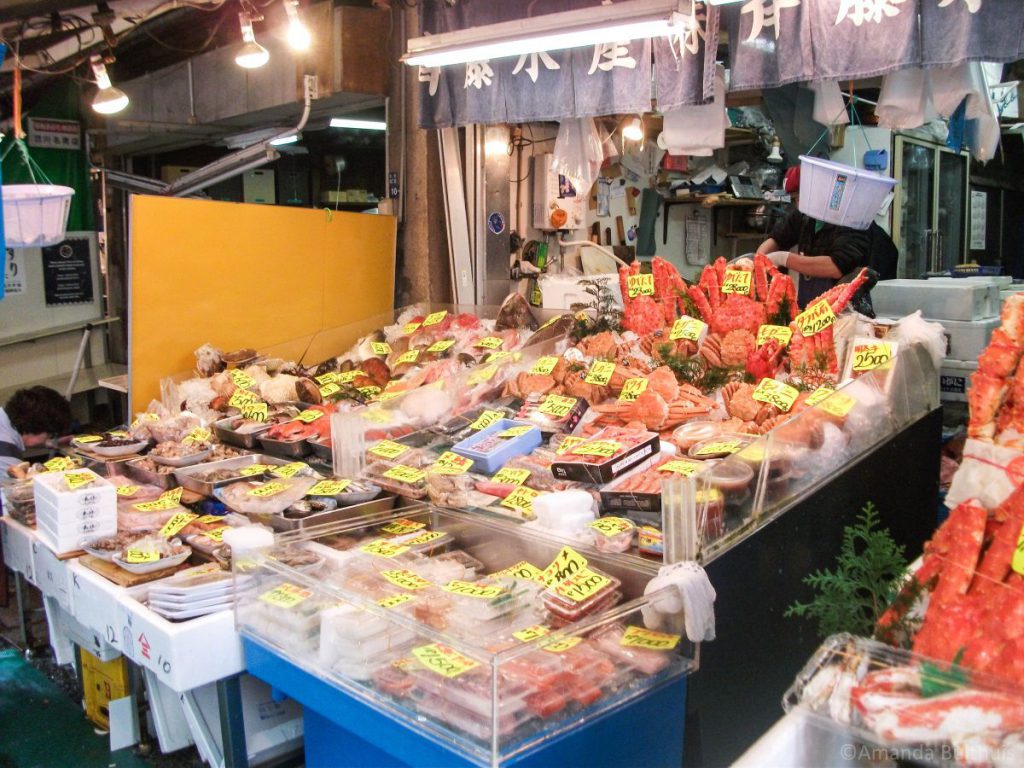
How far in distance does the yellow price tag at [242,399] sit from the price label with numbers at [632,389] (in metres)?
2.06

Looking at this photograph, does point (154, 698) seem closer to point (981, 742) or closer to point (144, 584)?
point (144, 584)

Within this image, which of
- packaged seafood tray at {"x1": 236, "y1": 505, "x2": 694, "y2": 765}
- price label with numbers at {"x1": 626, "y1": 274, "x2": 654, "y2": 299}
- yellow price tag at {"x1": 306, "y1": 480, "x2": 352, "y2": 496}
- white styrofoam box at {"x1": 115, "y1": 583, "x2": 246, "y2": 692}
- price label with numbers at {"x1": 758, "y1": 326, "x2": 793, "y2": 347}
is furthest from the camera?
price label with numbers at {"x1": 626, "y1": 274, "x2": 654, "y2": 299}

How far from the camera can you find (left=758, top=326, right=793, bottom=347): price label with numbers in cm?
381

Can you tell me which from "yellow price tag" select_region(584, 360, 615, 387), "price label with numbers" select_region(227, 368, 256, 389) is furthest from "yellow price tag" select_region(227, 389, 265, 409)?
"yellow price tag" select_region(584, 360, 615, 387)

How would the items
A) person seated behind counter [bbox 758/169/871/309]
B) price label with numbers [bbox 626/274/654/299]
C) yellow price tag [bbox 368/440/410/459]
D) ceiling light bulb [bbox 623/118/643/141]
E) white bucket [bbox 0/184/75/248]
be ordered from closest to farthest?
yellow price tag [bbox 368/440/410/459], price label with numbers [bbox 626/274/654/299], white bucket [bbox 0/184/75/248], person seated behind counter [bbox 758/169/871/309], ceiling light bulb [bbox 623/118/643/141]

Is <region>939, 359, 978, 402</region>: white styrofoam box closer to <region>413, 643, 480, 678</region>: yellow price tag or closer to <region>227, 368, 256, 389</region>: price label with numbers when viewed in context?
<region>413, 643, 480, 678</region>: yellow price tag

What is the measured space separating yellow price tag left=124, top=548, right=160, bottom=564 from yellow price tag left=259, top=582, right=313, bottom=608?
628 mm

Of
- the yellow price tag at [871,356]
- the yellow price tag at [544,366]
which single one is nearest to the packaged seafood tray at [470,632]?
the yellow price tag at [544,366]

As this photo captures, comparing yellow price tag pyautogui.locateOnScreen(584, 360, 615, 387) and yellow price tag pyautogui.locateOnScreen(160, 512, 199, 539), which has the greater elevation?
yellow price tag pyautogui.locateOnScreen(584, 360, 615, 387)

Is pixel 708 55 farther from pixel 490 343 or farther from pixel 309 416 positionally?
pixel 309 416

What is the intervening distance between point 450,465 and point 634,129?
439 centimetres

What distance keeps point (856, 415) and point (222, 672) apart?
7.88 ft

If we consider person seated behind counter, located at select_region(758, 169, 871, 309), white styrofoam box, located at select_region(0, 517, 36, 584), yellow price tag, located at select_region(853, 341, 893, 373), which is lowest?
white styrofoam box, located at select_region(0, 517, 36, 584)

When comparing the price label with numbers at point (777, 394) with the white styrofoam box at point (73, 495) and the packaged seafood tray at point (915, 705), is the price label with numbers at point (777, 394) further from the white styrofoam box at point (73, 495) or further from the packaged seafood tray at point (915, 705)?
the white styrofoam box at point (73, 495)
